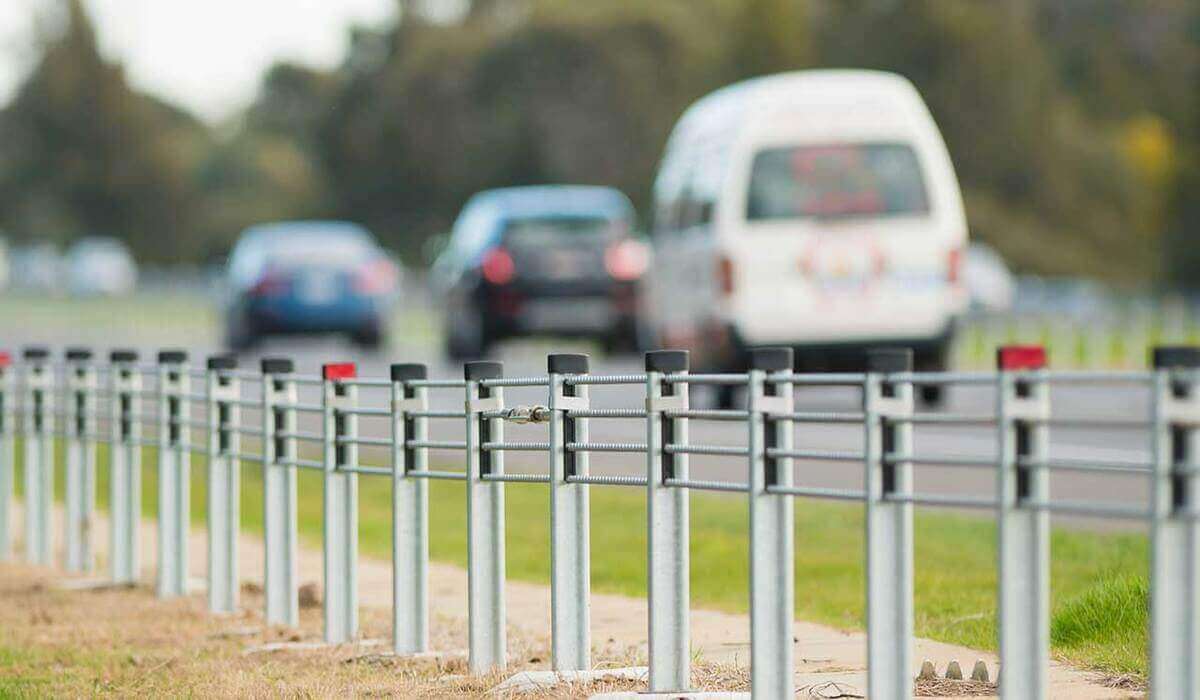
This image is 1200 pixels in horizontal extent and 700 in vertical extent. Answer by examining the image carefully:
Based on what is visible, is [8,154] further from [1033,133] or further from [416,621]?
[416,621]

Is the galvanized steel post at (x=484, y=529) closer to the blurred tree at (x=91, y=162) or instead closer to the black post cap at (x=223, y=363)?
the black post cap at (x=223, y=363)

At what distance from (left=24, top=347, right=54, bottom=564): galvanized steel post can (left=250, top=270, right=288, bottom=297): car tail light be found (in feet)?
46.9

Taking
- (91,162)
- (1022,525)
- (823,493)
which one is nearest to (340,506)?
(823,493)

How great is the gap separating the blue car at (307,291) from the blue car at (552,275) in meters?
4.80

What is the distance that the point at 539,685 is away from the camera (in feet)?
26.2

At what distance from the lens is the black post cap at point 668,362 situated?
7812mm

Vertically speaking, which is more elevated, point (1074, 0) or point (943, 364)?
point (1074, 0)

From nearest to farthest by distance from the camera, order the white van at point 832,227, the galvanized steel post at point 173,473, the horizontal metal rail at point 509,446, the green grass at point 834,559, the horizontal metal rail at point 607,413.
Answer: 1. the horizontal metal rail at point 607,413
2. the horizontal metal rail at point 509,446
3. the green grass at point 834,559
4. the galvanized steel post at point 173,473
5. the white van at point 832,227

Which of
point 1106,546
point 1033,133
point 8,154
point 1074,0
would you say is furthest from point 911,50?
point 1106,546

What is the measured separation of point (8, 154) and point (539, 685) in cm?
9830

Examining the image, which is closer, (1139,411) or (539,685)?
(539,685)

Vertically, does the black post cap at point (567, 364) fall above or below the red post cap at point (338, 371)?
above

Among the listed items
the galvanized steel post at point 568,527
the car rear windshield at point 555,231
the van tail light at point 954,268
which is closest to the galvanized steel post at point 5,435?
the galvanized steel post at point 568,527

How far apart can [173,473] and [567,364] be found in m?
4.17
